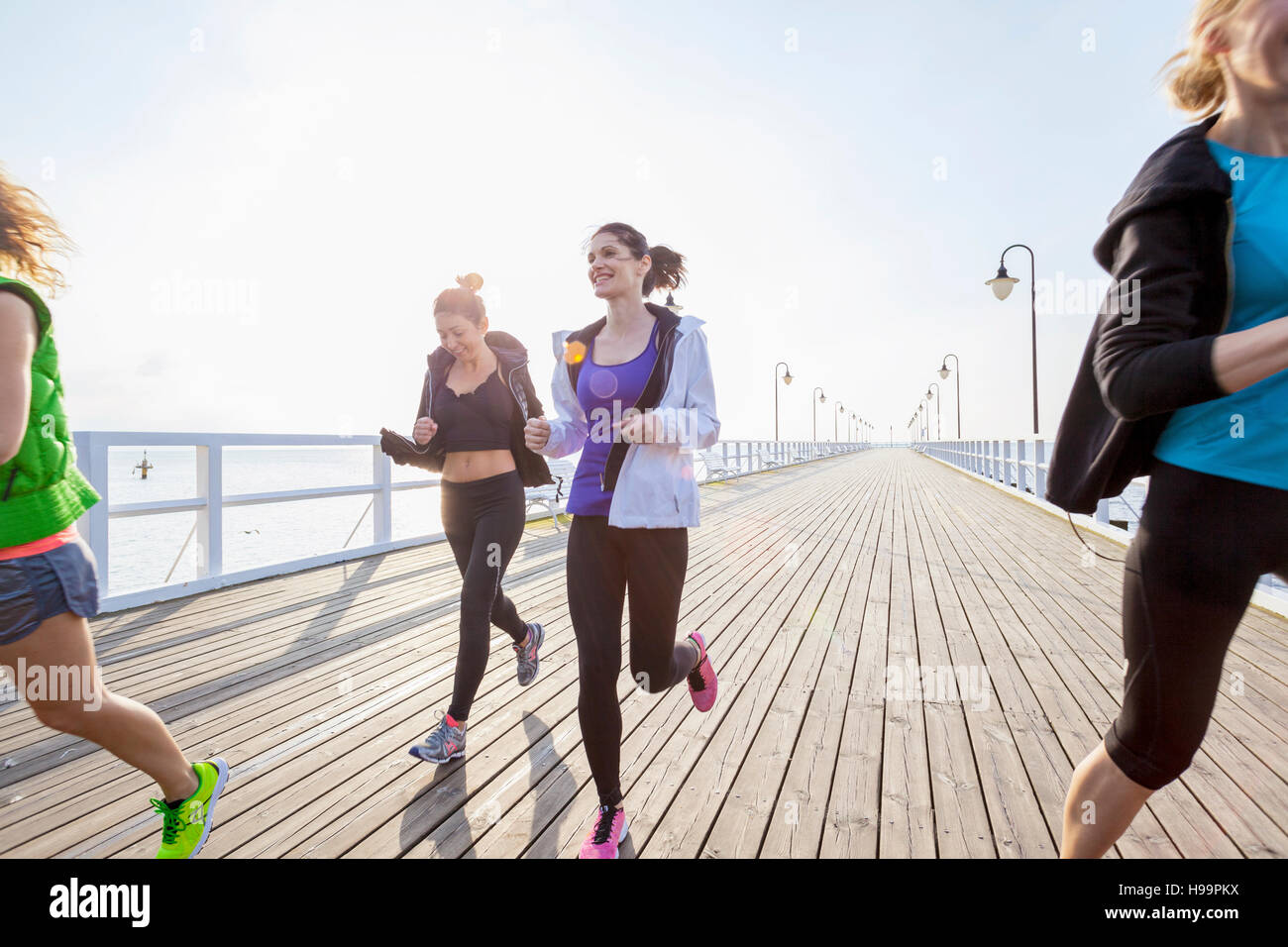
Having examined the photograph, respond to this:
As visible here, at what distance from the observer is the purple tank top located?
202cm

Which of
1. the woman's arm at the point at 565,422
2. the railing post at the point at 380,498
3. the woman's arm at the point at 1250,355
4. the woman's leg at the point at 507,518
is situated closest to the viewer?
the woman's arm at the point at 1250,355

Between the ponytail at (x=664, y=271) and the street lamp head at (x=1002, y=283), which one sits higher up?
the street lamp head at (x=1002, y=283)

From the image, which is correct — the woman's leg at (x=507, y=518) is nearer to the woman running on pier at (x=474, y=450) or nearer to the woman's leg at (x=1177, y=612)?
the woman running on pier at (x=474, y=450)

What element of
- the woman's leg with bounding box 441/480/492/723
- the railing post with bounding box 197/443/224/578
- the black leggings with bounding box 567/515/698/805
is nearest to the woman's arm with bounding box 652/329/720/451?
the black leggings with bounding box 567/515/698/805

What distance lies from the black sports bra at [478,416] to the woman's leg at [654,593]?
110 cm

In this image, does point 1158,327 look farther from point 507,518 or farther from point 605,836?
point 507,518

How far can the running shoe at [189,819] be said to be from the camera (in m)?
1.83

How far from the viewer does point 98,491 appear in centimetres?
438

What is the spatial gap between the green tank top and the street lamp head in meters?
19.8

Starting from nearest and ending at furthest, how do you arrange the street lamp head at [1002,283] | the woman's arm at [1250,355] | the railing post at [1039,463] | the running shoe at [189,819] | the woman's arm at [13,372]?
the woman's arm at [1250,355], the woman's arm at [13,372], the running shoe at [189,819], the railing post at [1039,463], the street lamp head at [1002,283]

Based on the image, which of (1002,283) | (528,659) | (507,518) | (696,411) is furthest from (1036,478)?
(696,411)

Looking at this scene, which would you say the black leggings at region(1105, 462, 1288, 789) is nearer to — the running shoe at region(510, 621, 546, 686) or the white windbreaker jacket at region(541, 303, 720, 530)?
the white windbreaker jacket at region(541, 303, 720, 530)

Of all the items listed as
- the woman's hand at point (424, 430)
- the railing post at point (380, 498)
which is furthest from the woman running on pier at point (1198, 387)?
the railing post at point (380, 498)

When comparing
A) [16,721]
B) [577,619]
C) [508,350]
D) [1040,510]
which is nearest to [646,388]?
[577,619]
